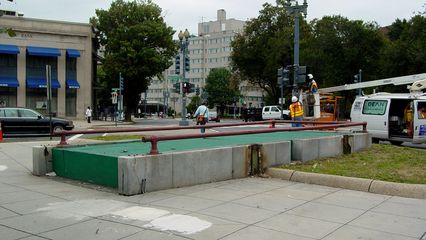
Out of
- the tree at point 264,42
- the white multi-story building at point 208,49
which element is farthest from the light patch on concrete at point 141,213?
the white multi-story building at point 208,49

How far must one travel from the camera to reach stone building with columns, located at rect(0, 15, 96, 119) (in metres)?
44.3

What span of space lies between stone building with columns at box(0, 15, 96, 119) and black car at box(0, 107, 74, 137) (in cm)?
2092

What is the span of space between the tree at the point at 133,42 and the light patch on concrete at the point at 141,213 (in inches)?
1781

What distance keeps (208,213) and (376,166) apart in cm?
573

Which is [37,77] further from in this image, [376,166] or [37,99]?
[376,166]

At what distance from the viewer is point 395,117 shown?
19.4 meters

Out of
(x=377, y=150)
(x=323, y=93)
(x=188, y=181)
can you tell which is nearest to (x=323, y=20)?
(x=323, y=93)

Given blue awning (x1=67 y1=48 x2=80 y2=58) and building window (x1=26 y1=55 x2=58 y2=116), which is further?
blue awning (x1=67 y1=48 x2=80 y2=58)

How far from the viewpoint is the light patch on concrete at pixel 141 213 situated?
6.30m

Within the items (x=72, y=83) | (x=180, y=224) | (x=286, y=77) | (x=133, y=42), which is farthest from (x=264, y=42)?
(x=180, y=224)

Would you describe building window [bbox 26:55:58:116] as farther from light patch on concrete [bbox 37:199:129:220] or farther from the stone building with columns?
light patch on concrete [bbox 37:199:129:220]

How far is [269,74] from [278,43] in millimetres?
4676

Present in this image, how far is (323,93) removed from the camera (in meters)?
30.5

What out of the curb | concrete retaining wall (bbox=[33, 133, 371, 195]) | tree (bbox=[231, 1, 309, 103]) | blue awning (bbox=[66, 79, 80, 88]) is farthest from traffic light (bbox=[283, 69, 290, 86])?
tree (bbox=[231, 1, 309, 103])
